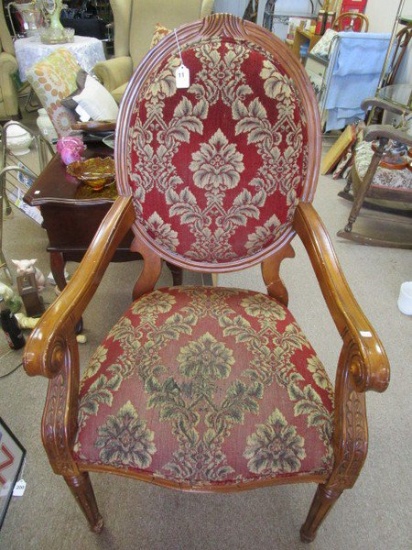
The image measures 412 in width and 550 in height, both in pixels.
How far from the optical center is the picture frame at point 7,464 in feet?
2.97

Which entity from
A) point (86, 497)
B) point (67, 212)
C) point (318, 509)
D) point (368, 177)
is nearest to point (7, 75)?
point (67, 212)

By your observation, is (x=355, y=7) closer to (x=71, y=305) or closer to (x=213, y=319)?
Answer: (x=213, y=319)

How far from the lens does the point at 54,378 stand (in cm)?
66

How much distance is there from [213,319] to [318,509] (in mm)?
454

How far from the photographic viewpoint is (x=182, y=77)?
785mm

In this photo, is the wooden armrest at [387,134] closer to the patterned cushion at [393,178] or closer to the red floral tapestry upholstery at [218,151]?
the patterned cushion at [393,178]

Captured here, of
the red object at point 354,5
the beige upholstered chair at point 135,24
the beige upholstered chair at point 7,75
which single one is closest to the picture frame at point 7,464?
the beige upholstered chair at point 135,24

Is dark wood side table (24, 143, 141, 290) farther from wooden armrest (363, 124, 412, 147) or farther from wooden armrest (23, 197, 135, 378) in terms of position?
wooden armrest (363, 124, 412, 147)

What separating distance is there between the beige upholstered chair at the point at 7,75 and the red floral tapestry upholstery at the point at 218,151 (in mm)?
2859

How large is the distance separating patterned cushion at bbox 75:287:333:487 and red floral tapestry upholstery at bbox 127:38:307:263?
238 mm

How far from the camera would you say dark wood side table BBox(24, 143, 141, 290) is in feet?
3.80

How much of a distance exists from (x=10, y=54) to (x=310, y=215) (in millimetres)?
3350

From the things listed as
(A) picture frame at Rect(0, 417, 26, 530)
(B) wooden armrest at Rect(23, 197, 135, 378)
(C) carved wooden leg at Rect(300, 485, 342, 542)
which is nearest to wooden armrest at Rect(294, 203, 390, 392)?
(C) carved wooden leg at Rect(300, 485, 342, 542)

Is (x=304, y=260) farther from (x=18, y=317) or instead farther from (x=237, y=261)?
(x=18, y=317)
